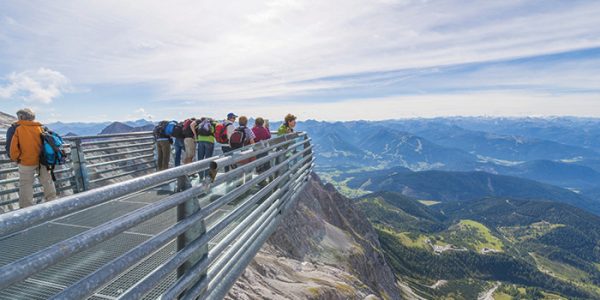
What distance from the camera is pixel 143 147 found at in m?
15.9

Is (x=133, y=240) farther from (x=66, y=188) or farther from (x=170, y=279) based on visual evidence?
(x=66, y=188)

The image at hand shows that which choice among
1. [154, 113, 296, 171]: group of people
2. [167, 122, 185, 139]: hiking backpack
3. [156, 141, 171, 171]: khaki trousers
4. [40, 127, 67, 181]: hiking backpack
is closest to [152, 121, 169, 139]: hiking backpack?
[154, 113, 296, 171]: group of people

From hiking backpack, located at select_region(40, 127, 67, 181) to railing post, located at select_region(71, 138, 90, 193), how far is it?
175 cm

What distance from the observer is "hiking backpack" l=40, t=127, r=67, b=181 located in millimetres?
8578

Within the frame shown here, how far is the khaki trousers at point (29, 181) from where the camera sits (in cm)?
864

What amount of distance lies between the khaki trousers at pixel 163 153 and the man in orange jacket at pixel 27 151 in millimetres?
6002

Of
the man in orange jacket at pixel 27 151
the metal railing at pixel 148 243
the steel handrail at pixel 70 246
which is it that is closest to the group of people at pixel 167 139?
the man in orange jacket at pixel 27 151

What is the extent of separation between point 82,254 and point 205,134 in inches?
335

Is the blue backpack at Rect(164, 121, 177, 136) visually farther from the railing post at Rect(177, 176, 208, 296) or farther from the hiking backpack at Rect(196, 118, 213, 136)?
the railing post at Rect(177, 176, 208, 296)

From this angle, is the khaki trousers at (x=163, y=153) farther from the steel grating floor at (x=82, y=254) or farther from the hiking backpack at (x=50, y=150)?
the steel grating floor at (x=82, y=254)

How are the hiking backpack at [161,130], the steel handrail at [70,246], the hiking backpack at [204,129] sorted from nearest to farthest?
the steel handrail at [70,246]
the hiking backpack at [204,129]
the hiking backpack at [161,130]

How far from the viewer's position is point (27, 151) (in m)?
8.44

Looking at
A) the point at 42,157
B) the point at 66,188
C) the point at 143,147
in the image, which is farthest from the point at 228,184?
the point at 143,147

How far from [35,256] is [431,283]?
648 ft
